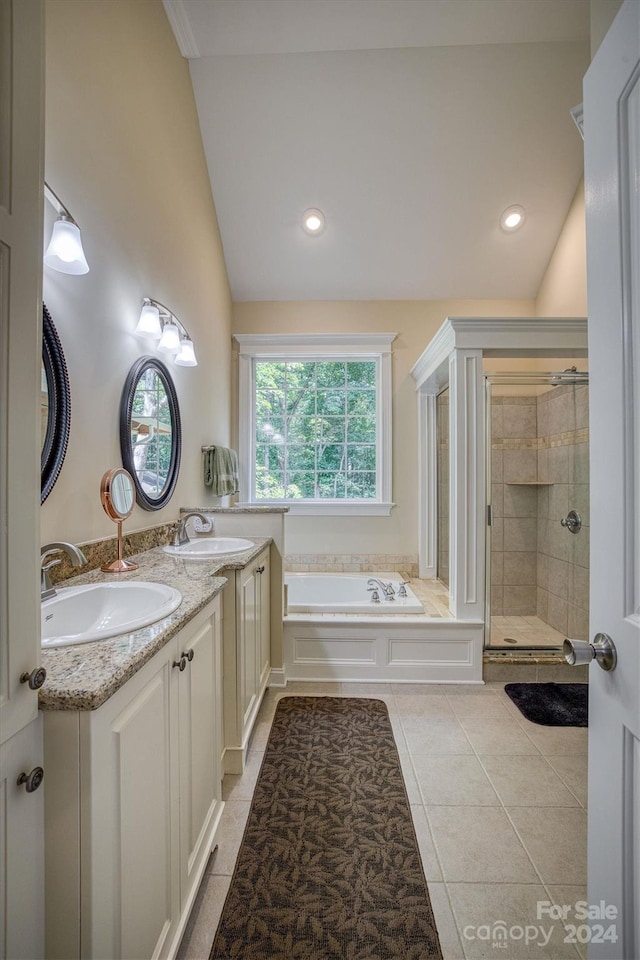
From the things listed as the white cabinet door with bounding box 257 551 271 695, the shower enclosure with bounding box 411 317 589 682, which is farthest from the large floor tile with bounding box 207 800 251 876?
the shower enclosure with bounding box 411 317 589 682

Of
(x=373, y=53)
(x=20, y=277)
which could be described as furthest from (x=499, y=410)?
(x=20, y=277)

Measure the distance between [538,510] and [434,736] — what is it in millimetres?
1996

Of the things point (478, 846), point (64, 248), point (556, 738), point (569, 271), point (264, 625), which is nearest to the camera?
point (64, 248)

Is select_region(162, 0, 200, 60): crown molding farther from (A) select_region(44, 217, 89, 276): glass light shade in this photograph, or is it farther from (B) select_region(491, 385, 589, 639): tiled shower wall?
(B) select_region(491, 385, 589, 639): tiled shower wall

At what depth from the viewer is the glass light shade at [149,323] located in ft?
6.31

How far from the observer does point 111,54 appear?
172 cm

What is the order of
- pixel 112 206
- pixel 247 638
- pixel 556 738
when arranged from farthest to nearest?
1. pixel 556 738
2. pixel 247 638
3. pixel 112 206

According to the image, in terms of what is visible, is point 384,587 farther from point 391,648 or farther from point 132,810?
point 132,810

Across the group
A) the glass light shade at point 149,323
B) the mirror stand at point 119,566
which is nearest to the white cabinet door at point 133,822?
the mirror stand at point 119,566

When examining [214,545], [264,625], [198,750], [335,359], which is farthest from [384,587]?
[198,750]

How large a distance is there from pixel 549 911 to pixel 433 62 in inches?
158

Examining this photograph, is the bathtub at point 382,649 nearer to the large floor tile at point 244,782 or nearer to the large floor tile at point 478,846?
the large floor tile at point 244,782

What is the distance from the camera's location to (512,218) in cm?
323

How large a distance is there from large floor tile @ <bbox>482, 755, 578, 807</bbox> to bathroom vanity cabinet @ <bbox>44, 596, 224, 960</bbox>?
1.19 meters
